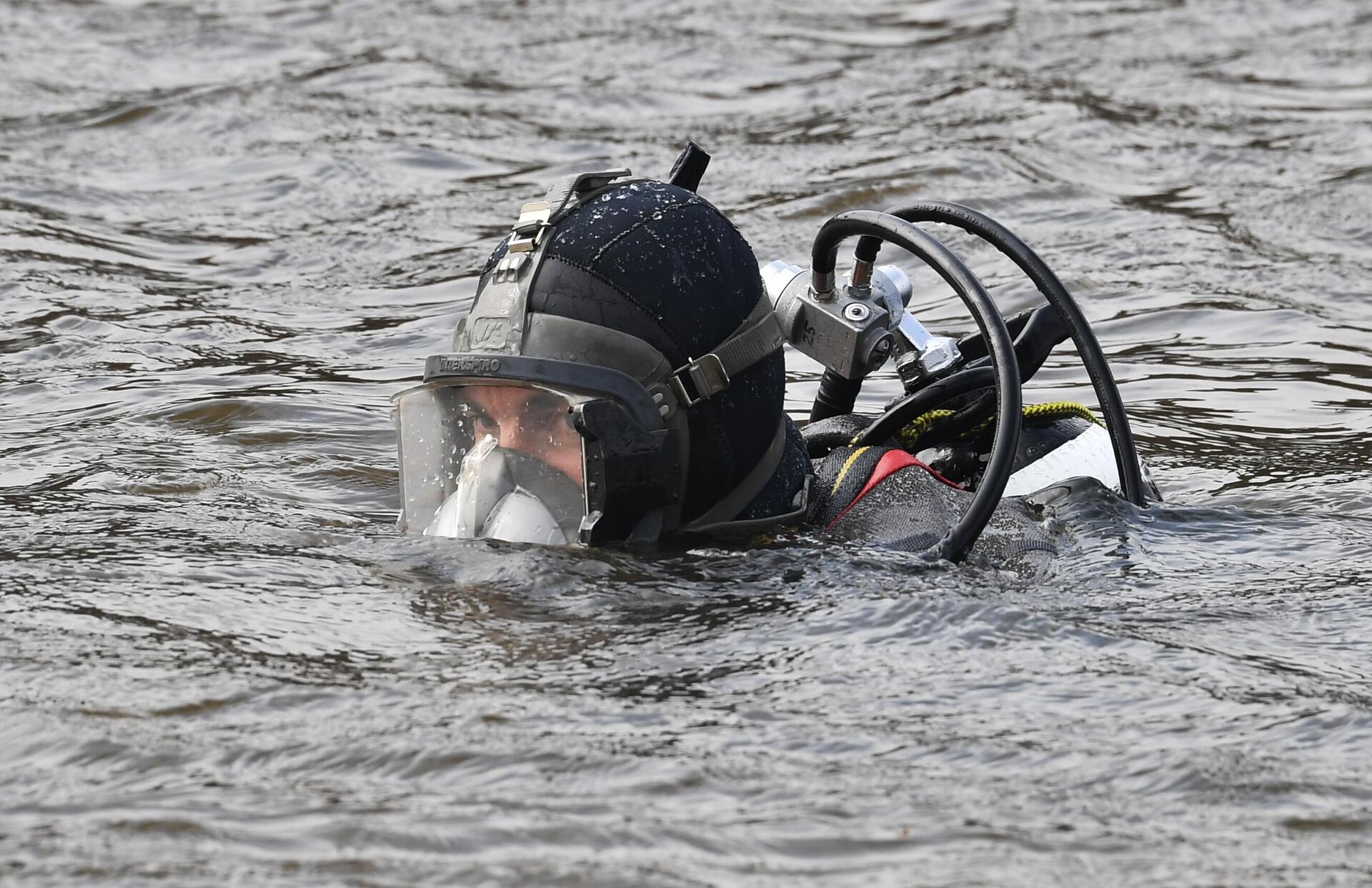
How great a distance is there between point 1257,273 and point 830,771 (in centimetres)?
542

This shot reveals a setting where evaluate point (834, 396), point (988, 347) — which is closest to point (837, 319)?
point (988, 347)

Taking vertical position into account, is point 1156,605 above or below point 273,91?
below

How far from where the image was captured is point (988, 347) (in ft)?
11.6

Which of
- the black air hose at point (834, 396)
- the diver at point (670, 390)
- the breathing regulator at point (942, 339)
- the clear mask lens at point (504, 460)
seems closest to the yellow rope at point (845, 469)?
the diver at point (670, 390)

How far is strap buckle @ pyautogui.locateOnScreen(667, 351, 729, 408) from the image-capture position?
356 cm

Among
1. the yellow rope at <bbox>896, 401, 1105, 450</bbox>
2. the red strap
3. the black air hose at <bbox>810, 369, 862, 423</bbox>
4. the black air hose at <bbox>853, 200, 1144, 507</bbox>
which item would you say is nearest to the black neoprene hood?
the red strap

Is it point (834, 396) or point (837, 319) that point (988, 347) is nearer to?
point (837, 319)

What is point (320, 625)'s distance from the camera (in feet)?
11.2

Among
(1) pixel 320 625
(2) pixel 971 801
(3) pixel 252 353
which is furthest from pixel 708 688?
(3) pixel 252 353

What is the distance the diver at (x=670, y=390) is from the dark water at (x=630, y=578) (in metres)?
0.11

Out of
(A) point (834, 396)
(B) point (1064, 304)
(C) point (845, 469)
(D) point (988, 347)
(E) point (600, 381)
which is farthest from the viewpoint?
(A) point (834, 396)

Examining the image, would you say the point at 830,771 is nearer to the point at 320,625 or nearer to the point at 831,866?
the point at 831,866

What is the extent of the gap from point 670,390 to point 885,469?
1.92 feet

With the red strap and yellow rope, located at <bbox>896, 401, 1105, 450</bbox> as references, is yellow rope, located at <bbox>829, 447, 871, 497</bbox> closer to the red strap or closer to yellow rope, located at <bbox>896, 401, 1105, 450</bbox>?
the red strap
